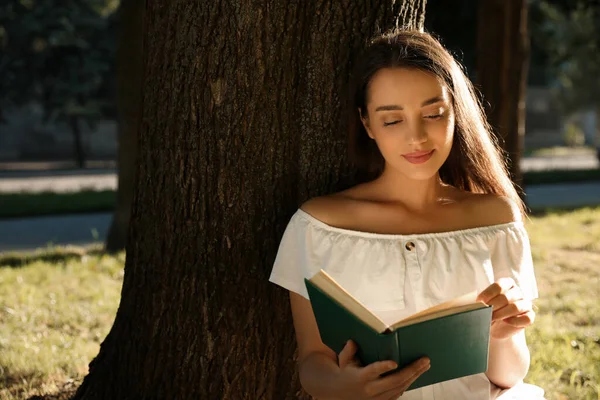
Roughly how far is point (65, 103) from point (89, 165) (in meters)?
2.49

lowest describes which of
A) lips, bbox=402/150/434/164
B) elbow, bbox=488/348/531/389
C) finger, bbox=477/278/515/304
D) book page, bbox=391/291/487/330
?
elbow, bbox=488/348/531/389

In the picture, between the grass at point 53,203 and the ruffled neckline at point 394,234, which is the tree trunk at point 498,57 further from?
the ruffled neckline at point 394,234

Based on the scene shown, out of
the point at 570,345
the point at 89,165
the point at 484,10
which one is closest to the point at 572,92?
the point at 89,165

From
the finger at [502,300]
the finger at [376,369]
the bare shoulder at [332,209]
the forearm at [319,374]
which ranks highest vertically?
the bare shoulder at [332,209]

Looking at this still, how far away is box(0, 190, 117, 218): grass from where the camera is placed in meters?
12.3

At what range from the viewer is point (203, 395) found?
3.18 metres

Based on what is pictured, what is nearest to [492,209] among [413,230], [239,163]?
[413,230]

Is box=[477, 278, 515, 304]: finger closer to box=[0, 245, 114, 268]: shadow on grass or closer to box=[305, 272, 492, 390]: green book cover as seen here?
box=[305, 272, 492, 390]: green book cover

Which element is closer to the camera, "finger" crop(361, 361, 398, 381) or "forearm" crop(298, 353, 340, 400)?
"finger" crop(361, 361, 398, 381)

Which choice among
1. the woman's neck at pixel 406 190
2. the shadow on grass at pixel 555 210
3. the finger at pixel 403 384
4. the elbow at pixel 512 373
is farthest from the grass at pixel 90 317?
the shadow on grass at pixel 555 210

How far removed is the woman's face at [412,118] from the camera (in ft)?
8.33

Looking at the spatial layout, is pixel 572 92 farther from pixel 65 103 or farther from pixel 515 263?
pixel 515 263

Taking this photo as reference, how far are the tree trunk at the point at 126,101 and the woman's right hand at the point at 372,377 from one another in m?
6.63

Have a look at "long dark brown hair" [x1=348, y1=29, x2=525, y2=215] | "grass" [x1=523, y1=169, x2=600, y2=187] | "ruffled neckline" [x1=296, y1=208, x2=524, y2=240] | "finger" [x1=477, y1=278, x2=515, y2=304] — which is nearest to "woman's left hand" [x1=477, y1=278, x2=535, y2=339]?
"finger" [x1=477, y1=278, x2=515, y2=304]
